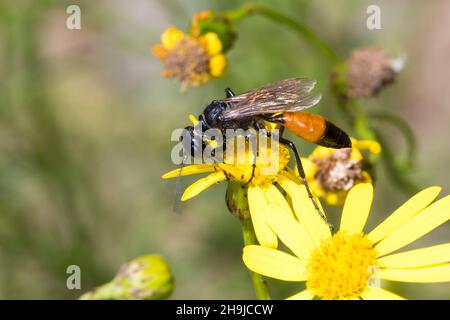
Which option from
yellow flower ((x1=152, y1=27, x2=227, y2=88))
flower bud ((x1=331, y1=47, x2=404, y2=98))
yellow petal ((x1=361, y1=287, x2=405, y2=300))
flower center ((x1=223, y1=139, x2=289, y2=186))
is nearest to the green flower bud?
flower center ((x1=223, y1=139, x2=289, y2=186))

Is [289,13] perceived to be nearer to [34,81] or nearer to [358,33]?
[358,33]

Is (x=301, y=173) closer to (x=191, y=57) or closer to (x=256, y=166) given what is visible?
(x=256, y=166)

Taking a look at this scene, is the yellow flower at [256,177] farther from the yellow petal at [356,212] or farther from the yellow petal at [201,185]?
→ the yellow petal at [356,212]

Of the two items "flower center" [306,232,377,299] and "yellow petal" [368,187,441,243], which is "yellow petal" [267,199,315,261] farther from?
"yellow petal" [368,187,441,243]

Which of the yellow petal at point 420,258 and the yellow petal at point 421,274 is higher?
the yellow petal at point 420,258

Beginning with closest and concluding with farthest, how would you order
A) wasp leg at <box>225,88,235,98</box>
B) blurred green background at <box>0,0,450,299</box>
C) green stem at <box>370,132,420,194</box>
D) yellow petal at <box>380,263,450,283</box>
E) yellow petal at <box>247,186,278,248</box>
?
yellow petal at <box>380,263,450,283</box> < yellow petal at <box>247,186,278,248</box> < wasp leg at <box>225,88,235,98</box> < green stem at <box>370,132,420,194</box> < blurred green background at <box>0,0,450,299</box>

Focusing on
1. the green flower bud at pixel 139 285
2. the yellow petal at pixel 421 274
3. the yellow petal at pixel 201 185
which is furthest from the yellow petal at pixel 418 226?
the green flower bud at pixel 139 285

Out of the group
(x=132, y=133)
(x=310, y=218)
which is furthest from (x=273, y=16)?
(x=132, y=133)
